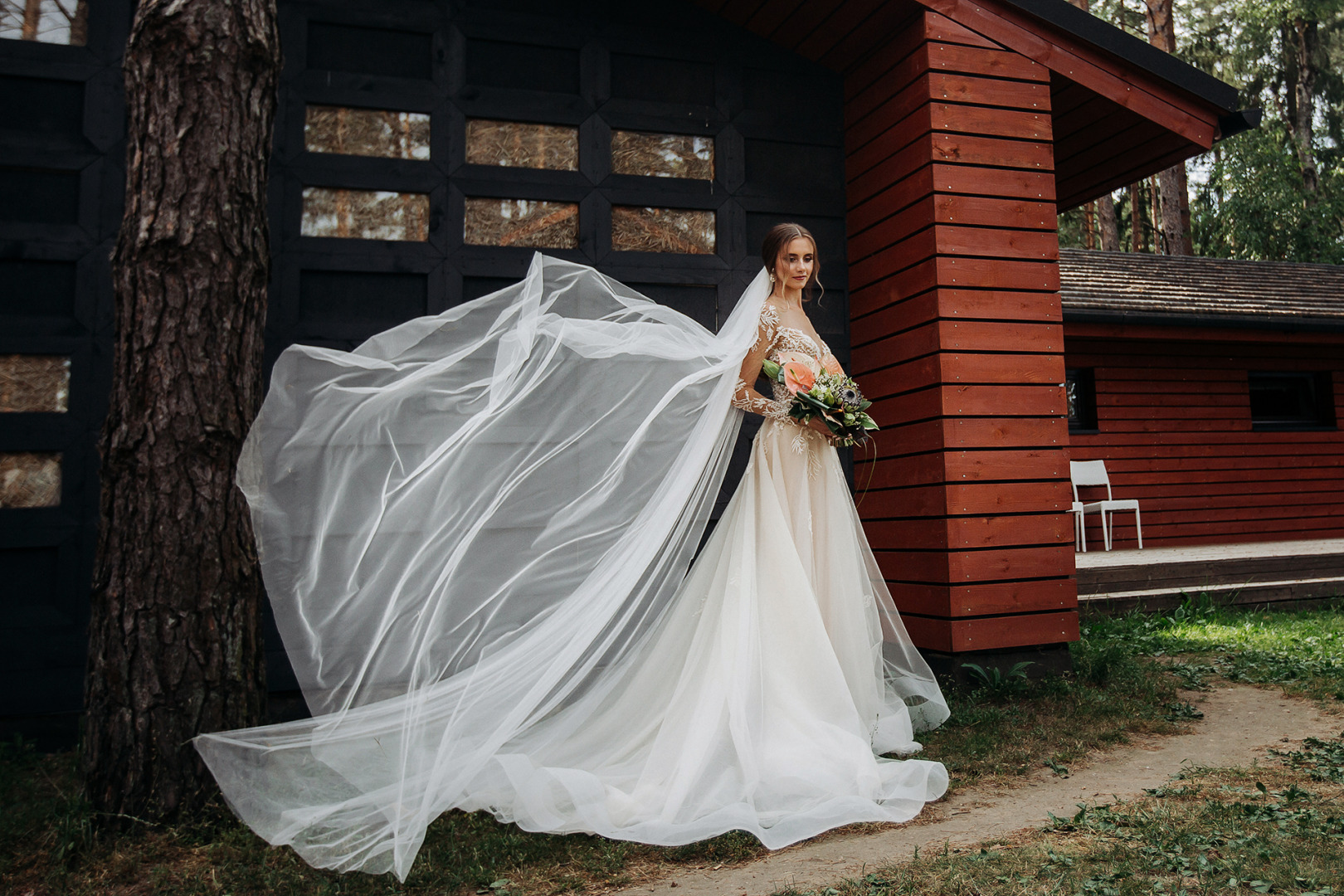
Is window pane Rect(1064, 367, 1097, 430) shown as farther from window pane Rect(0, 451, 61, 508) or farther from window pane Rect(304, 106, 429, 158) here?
window pane Rect(0, 451, 61, 508)

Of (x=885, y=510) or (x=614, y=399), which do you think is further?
(x=885, y=510)

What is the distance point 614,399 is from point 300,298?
192 centimetres

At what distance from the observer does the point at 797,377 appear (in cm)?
390

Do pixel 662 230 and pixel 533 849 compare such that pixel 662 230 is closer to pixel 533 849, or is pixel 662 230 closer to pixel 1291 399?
pixel 533 849

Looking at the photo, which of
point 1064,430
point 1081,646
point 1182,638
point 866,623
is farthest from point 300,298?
point 1182,638

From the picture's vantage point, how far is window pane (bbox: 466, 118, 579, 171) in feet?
15.4

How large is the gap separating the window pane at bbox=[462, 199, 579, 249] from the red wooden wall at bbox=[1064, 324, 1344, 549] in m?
7.90

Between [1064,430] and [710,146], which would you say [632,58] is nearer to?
[710,146]

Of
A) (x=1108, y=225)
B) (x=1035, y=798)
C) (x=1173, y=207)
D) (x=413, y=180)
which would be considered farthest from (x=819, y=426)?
(x=1108, y=225)

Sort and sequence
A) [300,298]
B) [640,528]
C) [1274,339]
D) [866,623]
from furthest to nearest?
[1274,339], [300,298], [866,623], [640,528]

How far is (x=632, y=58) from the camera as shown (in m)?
4.97

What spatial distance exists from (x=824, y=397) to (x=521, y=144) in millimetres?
2285

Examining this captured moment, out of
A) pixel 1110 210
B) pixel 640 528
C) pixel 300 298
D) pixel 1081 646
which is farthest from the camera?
pixel 1110 210

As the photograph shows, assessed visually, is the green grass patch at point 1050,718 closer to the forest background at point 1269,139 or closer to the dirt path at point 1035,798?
the dirt path at point 1035,798
